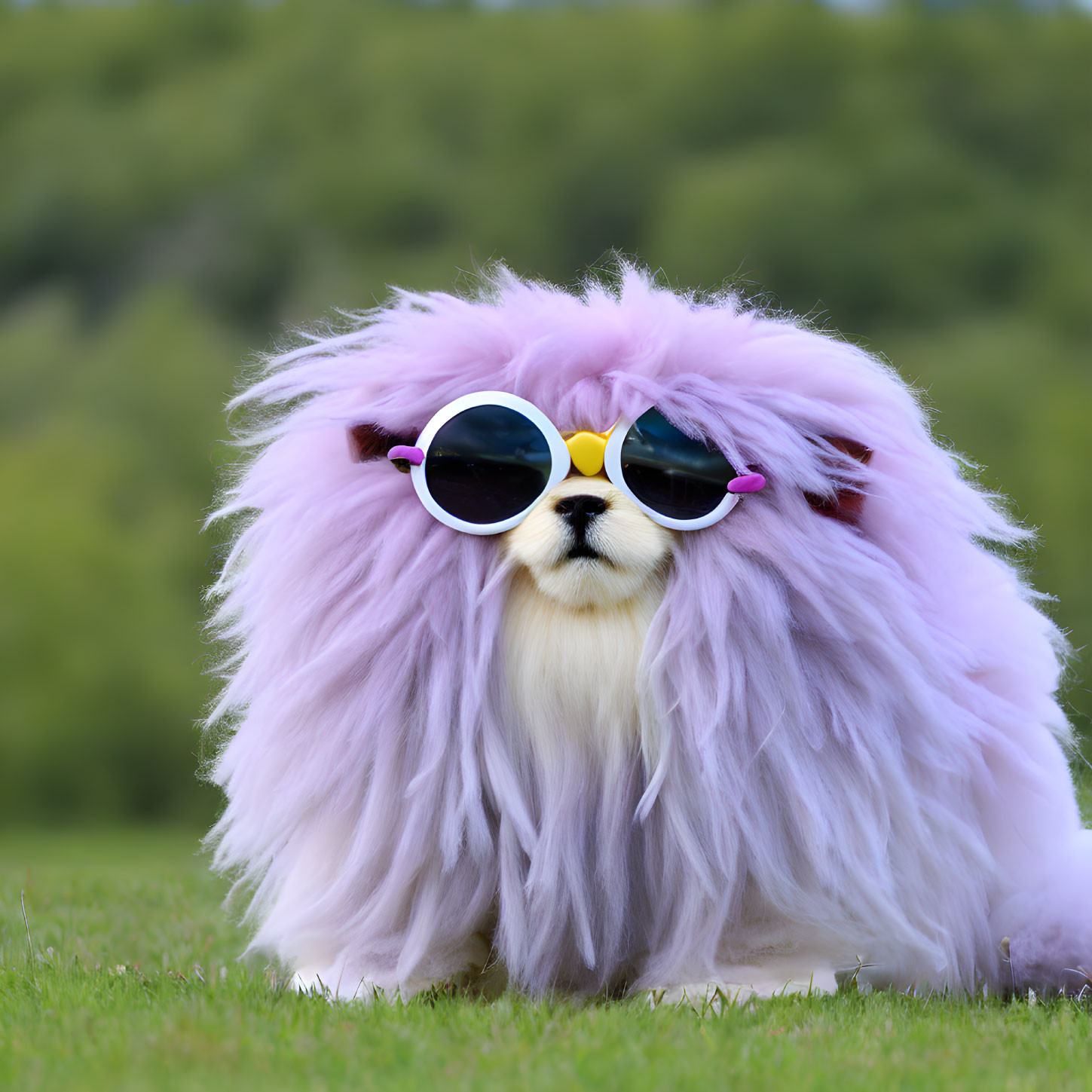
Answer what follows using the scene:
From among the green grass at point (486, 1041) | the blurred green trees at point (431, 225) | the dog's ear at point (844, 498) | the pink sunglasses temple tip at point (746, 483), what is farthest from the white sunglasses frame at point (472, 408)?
the blurred green trees at point (431, 225)

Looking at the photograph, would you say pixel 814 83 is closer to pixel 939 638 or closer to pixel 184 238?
pixel 184 238

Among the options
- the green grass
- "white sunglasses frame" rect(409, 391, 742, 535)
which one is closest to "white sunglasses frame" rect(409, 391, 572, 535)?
"white sunglasses frame" rect(409, 391, 742, 535)

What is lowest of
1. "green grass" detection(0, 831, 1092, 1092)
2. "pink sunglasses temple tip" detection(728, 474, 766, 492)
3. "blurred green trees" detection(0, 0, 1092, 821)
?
"green grass" detection(0, 831, 1092, 1092)

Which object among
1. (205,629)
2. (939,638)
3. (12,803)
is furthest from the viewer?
(12,803)

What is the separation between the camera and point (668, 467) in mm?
1640

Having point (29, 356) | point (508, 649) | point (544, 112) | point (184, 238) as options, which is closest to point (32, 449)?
point (29, 356)

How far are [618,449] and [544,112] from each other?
680 centimetres

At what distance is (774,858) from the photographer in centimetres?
158

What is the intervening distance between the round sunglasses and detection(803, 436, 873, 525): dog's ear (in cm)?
12

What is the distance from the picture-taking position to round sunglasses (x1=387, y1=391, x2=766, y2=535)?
1640mm

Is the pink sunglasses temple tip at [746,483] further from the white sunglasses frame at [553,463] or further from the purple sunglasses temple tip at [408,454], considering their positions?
the purple sunglasses temple tip at [408,454]

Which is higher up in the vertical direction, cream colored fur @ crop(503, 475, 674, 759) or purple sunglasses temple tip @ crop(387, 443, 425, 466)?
purple sunglasses temple tip @ crop(387, 443, 425, 466)

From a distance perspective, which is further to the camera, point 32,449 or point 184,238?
point 184,238

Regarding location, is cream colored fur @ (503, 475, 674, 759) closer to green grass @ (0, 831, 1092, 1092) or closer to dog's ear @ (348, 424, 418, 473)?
dog's ear @ (348, 424, 418, 473)
